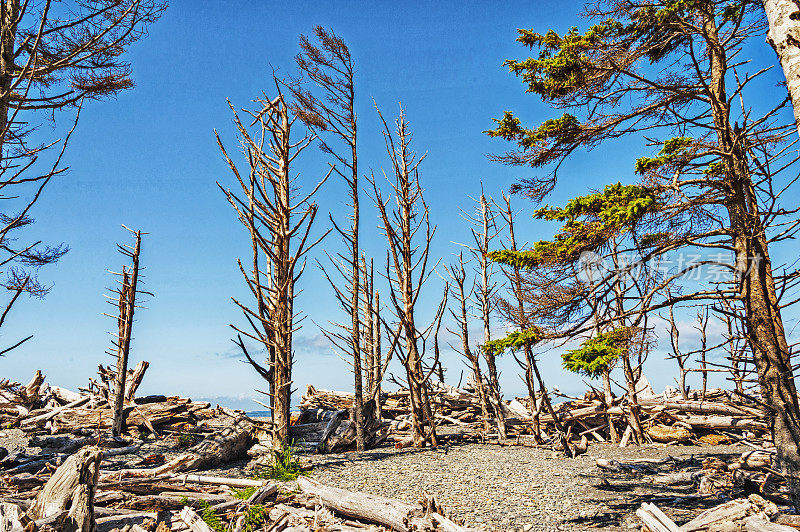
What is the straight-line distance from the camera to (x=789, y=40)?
5.57m

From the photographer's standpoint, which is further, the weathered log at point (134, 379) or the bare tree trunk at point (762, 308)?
the weathered log at point (134, 379)

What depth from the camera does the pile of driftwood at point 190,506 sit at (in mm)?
5113

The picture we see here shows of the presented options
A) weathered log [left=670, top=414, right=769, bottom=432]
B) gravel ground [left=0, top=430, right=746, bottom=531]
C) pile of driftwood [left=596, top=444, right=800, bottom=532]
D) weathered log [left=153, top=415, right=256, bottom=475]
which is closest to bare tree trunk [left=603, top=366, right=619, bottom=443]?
gravel ground [left=0, top=430, right=746, bottom=531]

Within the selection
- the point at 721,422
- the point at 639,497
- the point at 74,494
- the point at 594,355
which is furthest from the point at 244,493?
the point at 721,422

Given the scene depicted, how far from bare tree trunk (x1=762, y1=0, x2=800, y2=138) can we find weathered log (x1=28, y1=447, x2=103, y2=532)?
9397mm

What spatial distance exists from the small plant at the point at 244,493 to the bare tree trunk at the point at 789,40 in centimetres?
893

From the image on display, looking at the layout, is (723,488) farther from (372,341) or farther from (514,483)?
(372,341)

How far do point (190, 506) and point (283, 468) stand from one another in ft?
6.36

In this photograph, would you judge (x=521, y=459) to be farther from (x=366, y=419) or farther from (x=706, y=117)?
(x=706, y=117)

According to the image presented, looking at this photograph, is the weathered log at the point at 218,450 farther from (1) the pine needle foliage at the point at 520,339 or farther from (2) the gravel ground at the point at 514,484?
(1) the pine needle foliage at the point at 520,339

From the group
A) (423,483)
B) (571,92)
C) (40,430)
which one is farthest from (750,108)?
(40,430)

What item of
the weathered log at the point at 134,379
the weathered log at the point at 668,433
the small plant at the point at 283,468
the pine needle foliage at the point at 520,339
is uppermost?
the weathered log at the point at 134,379

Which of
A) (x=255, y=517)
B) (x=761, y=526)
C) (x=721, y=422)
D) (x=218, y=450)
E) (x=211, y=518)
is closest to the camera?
(x=761, y=526)

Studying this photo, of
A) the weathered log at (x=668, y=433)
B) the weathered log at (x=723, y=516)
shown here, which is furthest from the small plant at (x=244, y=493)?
the weathered log at (x=668, y=433)
